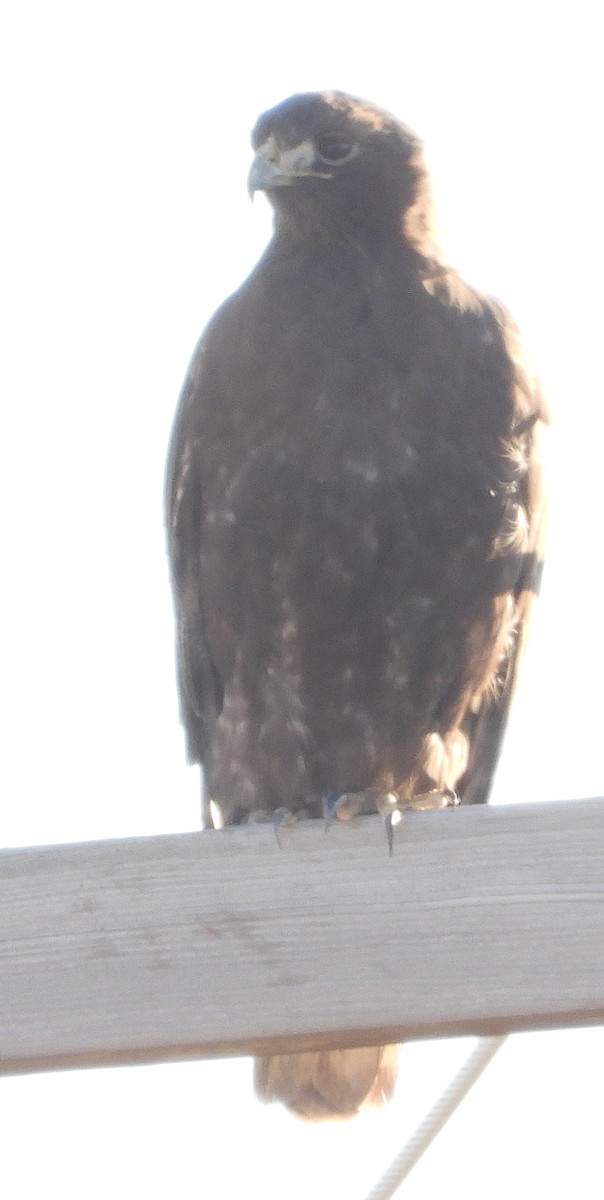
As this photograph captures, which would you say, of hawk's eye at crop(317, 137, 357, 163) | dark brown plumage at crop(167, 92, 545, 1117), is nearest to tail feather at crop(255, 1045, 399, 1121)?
dark brown plumage at crop(167, 92, 545, 1117)

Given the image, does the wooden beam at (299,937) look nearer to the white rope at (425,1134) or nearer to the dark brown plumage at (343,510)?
the white rope at (425,1134)

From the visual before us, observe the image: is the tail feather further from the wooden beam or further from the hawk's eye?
the hawk's eye

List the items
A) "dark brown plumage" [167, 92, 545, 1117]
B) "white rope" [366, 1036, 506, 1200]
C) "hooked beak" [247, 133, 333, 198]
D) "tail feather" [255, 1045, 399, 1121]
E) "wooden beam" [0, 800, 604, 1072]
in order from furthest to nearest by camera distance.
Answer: "hooked beak" [247, 133, 333, 198]
"dark brown plumage" [167, 92, 545, 1117]
"tail feather" [255, 1045, 399, 1121]
"white rope" [366, 1036, 506, 1200]
"wooden beam" [0, 800, 604, 1072]

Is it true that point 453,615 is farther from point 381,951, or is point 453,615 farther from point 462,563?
point 381,951

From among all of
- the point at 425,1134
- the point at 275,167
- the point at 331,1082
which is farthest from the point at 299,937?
the point at 275,167

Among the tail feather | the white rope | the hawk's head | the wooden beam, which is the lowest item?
the tail feather

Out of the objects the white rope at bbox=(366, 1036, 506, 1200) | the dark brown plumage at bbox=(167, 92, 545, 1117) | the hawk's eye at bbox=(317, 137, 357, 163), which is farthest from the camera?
the hawk's eye at bbox=(317, 137, 357, 163)

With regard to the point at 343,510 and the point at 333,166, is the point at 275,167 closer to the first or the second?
the point at 333,166

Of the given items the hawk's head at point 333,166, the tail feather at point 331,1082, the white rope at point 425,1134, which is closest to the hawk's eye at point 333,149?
the hawk's head at point 333,166
